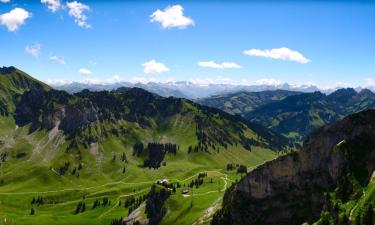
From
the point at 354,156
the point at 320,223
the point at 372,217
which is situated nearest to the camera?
the point at 372,217

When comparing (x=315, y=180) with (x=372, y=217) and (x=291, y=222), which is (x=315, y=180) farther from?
(x=372, y=217)

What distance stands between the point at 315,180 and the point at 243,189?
127 feet

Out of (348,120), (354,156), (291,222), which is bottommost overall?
(291,222)

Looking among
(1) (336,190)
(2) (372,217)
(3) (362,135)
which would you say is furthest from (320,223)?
(3) (362,135)

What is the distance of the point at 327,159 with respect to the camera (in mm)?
165000

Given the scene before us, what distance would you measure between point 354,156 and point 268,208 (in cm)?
4505

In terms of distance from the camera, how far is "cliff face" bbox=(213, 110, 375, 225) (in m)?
153

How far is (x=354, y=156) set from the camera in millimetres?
153375

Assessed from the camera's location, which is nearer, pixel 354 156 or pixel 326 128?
pixel 354 156

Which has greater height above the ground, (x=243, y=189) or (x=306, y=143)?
(x=306, y=143)

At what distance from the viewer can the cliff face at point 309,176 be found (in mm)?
153125

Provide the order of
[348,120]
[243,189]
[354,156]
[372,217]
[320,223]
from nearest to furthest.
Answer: [372,217] → [320,223] → [354,156] → [348,120] → [243,189]

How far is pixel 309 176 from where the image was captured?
560ft

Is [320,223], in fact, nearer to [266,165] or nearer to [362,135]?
[362,135]
